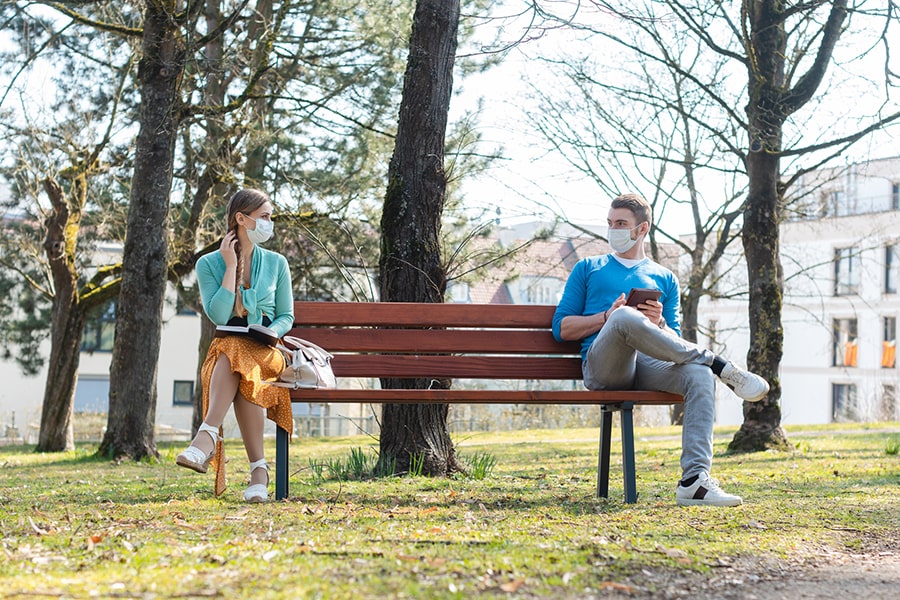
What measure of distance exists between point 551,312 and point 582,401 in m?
0.73

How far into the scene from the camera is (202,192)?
15.7 m

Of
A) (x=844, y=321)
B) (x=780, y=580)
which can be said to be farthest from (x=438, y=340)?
(x=844, y=321)

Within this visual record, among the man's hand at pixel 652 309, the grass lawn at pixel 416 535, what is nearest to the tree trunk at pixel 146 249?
the grass lawn at pixel 416 535

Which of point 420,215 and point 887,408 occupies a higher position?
point 420,215

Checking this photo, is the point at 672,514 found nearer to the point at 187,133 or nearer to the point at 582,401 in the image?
the point at 582,401

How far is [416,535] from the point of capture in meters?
3.85

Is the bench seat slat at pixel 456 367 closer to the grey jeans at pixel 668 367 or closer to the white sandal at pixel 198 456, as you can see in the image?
the grey jeans at pixel 668 367

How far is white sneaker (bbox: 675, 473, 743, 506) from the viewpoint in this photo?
4.79 meters

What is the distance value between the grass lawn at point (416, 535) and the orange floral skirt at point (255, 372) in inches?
17.9

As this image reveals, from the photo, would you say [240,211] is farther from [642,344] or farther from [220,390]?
[642,344]

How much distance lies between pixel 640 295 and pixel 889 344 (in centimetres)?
3804

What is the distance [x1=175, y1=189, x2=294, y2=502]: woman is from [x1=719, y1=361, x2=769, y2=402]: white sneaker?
2.08 meters

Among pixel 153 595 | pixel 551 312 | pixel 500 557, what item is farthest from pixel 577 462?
pixel 153 595

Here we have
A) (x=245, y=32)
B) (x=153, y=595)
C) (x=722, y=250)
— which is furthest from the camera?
(x=722, y=250)
